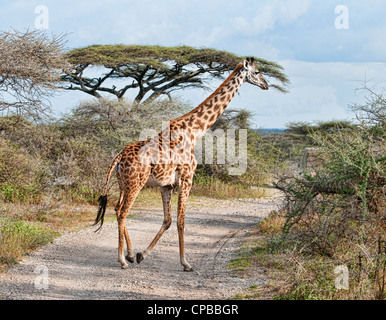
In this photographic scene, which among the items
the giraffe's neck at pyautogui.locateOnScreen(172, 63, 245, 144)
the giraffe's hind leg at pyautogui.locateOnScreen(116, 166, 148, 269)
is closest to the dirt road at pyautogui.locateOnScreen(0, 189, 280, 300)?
the giraffe's hind leg at pyautogui.locateOnScreen(116, 166, 148, 269)

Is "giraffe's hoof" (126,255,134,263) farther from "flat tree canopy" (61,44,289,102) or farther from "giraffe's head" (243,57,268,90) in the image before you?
"flat tree canopy" (61,44,289,102)

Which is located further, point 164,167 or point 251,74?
point 251,74

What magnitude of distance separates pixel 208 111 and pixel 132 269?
2.56m

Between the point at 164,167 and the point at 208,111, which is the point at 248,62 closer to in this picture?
the point at 208,111

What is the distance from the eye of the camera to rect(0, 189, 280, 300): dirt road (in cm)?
565

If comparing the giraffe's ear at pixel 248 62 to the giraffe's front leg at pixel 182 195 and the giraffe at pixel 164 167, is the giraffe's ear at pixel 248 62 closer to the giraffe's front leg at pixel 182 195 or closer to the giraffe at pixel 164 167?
the giraffe at pixel 164 167

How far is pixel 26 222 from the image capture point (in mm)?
9109

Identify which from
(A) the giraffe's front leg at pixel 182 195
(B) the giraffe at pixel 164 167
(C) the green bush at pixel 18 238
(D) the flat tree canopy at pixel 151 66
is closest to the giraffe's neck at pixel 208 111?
(B) the giraffe at pixel 164 167

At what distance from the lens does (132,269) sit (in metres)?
6.66

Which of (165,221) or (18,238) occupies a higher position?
(165,221)

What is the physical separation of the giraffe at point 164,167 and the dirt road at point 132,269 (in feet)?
1.19

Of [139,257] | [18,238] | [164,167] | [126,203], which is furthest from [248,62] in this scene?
[18,238]

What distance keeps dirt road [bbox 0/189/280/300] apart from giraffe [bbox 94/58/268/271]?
1.19 feet

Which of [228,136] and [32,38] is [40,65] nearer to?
[32,38]
